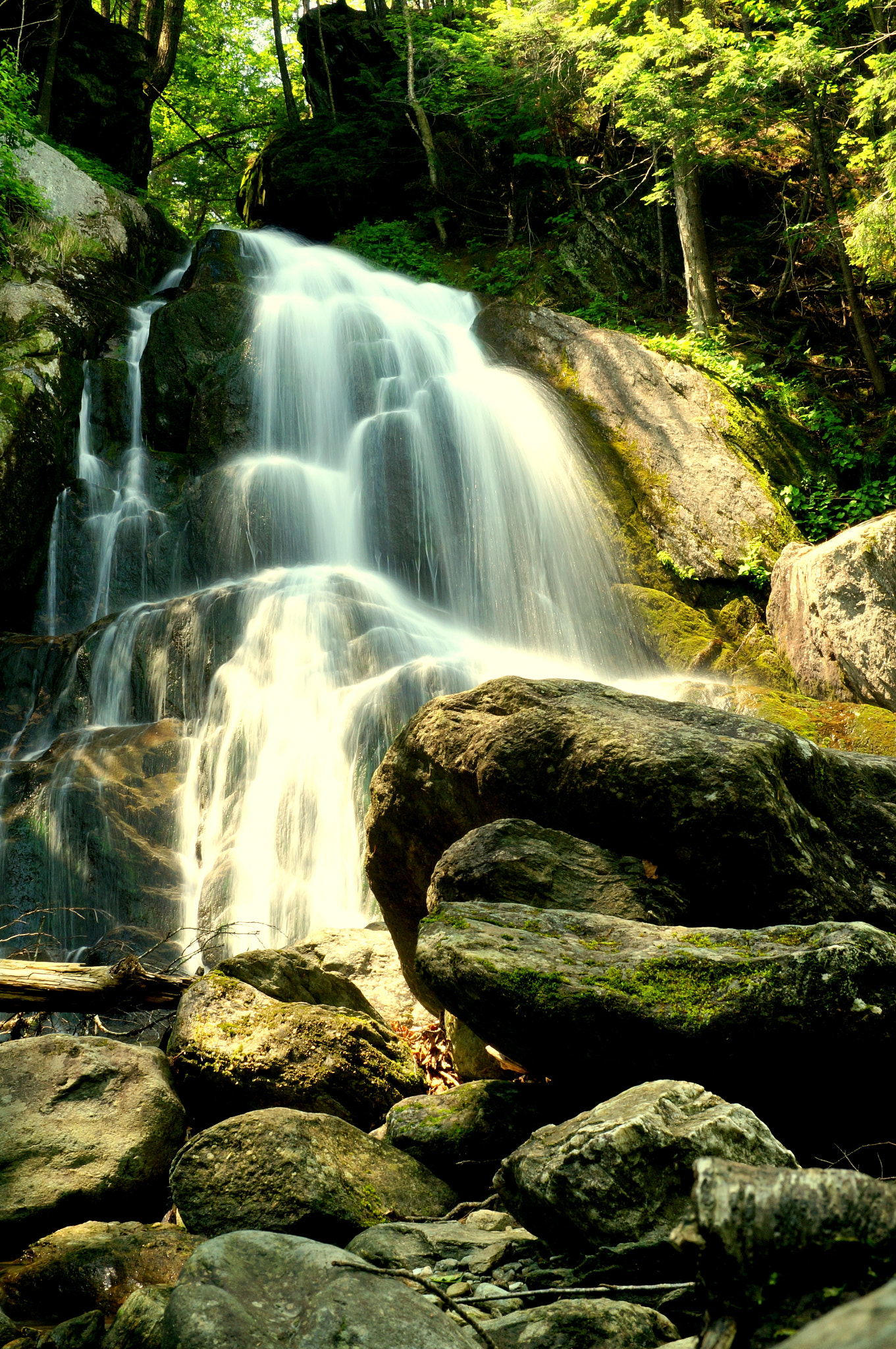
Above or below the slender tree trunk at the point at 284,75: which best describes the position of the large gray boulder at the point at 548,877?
below

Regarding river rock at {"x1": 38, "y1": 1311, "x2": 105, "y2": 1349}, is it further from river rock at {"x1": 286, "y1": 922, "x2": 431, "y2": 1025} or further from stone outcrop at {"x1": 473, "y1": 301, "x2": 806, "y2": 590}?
stone outcrop at {"x1": 473, "y1": 301, "x2": 806, "y2": 590}

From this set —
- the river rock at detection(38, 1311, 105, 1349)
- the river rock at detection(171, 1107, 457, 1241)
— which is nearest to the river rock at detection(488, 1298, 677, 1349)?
the river rock at detection(171, 1107, 457, 1241)

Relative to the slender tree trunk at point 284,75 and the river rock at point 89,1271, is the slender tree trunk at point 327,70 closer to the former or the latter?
the slender tree trunk at point 284,75

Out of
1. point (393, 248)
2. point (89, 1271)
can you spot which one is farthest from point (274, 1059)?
point (393, 248)

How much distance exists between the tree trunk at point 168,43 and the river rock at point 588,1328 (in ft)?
81.2

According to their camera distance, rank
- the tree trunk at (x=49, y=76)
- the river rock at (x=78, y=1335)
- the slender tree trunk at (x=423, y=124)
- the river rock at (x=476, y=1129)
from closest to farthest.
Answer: the river rock at (x=78, y=1335)
the river rock at (x=476, y=1129)
the tree trunk at (x=49, y=76)
the slender tree trunk at (x=423, y=124)

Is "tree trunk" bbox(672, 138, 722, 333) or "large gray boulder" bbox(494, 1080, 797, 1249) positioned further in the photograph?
"tree trunk" bbox(672, 138, 722, 333)

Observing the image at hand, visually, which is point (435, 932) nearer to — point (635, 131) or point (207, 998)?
point (207, 998)

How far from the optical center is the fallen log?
422 cm

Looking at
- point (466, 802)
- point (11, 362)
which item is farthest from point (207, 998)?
point (11, 362)

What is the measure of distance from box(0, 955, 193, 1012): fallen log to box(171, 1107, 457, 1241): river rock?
1499mm

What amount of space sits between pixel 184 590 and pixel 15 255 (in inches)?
276

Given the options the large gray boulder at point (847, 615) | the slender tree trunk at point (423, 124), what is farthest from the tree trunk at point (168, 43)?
the large gray boulder at point (847, 615)

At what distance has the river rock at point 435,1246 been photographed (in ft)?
7.86
